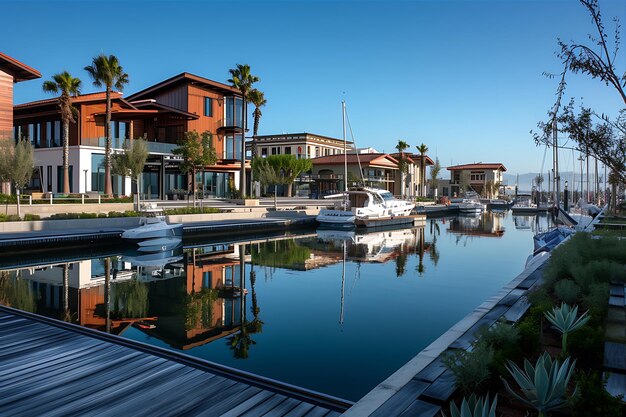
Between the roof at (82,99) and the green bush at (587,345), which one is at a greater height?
the roof at (82,99)

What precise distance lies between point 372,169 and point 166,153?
1336 inches

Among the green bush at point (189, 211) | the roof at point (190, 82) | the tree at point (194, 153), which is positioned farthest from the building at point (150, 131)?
the green bush at point (189, 211)

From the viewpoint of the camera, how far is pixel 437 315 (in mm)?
11469

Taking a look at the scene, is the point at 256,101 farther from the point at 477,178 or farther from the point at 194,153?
the point at 477,178

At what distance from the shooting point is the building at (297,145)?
71.8m

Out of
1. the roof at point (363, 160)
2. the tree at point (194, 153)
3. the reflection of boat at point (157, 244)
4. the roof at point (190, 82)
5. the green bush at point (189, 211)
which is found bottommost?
the reflection of boat at point (157, 244)

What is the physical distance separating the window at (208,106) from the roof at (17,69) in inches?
675

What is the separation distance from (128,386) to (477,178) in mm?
91639

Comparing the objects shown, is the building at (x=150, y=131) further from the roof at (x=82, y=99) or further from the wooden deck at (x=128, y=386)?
the wooden deck at (x=128, y=386)

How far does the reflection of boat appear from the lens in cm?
2070

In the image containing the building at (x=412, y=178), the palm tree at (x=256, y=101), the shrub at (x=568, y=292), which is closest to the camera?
the shrub at (x=568, y=292)

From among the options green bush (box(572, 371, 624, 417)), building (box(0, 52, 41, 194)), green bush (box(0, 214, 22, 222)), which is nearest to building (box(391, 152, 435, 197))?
building (box(0, 52, 41, 194))

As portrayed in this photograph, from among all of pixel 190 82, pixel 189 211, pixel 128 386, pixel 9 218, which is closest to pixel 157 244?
pixel 9 218

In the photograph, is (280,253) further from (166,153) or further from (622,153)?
(166,153)
